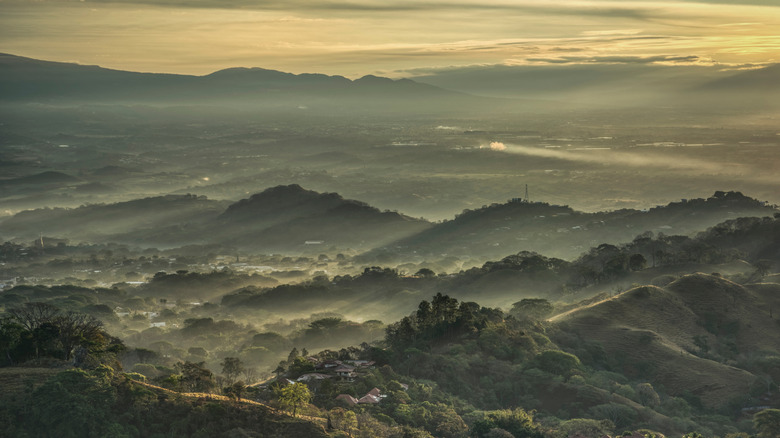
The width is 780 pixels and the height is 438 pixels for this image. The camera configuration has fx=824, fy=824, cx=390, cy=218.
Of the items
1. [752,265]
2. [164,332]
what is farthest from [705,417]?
[164,332]

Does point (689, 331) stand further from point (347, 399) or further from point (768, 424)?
point (347, 399)

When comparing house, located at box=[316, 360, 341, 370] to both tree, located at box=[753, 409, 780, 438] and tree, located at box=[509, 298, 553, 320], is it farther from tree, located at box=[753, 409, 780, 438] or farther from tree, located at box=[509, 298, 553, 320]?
tree, located at box=[509, 298, 553, 320]

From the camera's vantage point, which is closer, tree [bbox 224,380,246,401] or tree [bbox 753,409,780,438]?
tree [bbox 224,380,246,401]

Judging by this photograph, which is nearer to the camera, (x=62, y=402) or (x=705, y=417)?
(x=62, y=402)

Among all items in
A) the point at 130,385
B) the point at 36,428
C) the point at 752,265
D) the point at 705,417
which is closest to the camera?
the point at 36,428

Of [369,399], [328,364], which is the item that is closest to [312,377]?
[328,364]

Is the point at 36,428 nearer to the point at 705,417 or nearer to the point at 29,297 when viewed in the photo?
the point at 705,417

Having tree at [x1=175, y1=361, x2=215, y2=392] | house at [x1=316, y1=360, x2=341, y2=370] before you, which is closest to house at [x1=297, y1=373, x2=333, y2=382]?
house at [x1=316, y1=360, x2=341, y2=370]
